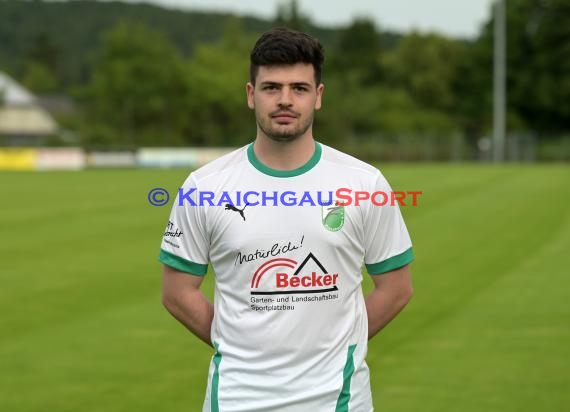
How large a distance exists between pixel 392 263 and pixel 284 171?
57 centimetres

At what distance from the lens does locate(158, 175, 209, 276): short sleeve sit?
3.87 meters

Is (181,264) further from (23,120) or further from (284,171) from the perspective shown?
(23,120)

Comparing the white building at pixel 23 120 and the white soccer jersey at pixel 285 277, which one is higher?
the white soccer jersey at pixel 285 277

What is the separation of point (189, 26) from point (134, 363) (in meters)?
189

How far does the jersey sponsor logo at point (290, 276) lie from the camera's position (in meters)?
3.76

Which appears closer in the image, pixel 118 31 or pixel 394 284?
pixel 394 284

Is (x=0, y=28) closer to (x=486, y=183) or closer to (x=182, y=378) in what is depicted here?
(x=486, y=183)

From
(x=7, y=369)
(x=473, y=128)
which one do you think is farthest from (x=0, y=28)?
(x=7, y=369)

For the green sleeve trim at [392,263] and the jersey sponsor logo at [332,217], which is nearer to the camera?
the jersey sponsor logo at [332,217]

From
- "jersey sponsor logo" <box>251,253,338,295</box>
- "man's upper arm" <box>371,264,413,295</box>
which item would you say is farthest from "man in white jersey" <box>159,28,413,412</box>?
"man's upper arm" <box>371,264,413,295</box>

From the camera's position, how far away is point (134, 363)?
9.10 metres

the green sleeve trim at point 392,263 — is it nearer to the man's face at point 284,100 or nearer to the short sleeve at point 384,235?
the short sleeve at point 384,235

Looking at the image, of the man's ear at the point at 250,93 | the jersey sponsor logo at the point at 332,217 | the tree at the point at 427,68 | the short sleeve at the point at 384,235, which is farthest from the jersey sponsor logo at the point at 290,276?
the tree at the point at 427,68

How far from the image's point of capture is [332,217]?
3.78 meters
